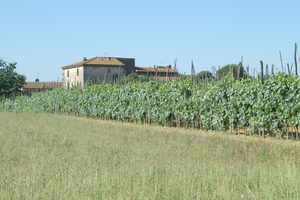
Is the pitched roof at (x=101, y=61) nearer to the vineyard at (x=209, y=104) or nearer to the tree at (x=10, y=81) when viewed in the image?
the tree at (x=10, y=81)

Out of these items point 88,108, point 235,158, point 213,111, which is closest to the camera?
point 235,158

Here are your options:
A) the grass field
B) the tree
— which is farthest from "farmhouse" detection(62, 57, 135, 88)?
the grass field

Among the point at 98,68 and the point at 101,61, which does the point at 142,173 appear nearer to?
the point at 98,68

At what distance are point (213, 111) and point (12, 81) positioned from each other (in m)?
57.0

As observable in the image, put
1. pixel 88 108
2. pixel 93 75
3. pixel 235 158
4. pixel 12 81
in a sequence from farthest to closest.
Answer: pixel 93 75 → pixel 12 81 → pixel 88 108 → pixel 235 158

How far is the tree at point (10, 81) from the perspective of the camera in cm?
7594

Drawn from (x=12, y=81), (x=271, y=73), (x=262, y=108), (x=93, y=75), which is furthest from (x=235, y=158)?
(x=93, y=75)

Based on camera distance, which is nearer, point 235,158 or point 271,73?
point 235,158

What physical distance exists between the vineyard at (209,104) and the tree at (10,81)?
3624 cm

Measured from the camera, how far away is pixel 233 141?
17.9m

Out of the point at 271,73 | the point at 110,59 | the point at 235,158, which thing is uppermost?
the point at 110,59

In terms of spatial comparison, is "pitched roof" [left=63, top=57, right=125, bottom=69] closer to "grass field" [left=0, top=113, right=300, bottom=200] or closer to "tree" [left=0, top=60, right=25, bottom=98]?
"tree" [left=0, top=60, right=25, bottom=98]

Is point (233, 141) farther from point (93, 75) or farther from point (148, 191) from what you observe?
point (93, 75)

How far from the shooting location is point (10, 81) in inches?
3039
